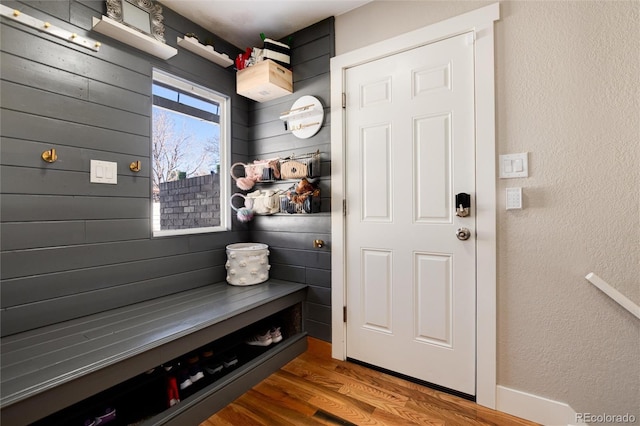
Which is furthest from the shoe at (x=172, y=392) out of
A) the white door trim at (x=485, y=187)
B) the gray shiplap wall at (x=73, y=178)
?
the white door trim at (x=485, y=187)

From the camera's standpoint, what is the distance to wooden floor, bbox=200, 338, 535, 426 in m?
1.49

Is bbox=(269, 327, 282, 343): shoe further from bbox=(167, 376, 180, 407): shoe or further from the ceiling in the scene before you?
the ceiling

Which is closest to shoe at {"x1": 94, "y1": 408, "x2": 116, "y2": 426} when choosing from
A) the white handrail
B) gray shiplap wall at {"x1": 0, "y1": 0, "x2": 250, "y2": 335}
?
gray shiplap wall at {"x1": 0, "y1": 0, "x2": 250, "y2": 335}

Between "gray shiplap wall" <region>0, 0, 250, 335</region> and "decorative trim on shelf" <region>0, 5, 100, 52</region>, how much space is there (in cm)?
3

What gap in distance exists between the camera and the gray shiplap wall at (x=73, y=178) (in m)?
1.36

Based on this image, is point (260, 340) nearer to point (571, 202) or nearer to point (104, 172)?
point (104, 172)

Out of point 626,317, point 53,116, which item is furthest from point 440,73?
point 53,116

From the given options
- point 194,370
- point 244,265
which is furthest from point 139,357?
point 244,265

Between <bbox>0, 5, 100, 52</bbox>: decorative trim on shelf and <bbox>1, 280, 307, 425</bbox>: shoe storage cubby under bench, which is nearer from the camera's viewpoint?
<bbox>1, 280, 307, 425</bbox>: shoe storage cubby under bench

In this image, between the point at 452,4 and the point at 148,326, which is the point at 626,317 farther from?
the point at 148,326

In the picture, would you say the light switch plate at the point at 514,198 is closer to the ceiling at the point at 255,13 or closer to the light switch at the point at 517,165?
the light switch at the point at 517,165

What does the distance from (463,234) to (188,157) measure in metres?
2.01

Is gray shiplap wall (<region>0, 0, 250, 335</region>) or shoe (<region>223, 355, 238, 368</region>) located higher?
gray shiplap wall (<region>0, 0, 250, 335</region>)

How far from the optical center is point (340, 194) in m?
2.05
